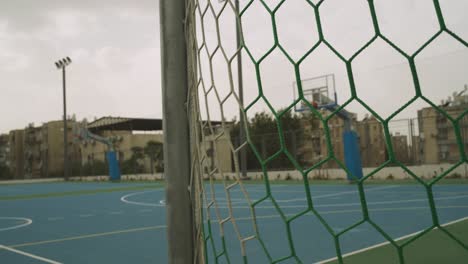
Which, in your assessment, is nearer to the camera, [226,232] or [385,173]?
[226,232]

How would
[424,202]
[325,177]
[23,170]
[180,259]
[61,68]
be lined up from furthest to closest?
[23,170] → [61,68] → [325,177] → [424,202] → [180,259]

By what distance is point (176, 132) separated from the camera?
155 cm

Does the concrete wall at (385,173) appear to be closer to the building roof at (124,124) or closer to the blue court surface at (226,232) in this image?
the blue court surface at (226,232)

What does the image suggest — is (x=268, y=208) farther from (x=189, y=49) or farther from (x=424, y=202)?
(x=189, y=49)

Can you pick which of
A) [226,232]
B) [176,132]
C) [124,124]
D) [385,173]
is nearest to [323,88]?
[385,173]

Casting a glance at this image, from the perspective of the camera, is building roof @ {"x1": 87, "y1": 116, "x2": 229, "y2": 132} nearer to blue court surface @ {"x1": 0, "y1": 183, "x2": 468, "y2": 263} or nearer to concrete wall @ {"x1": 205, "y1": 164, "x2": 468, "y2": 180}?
concrete wall @ {"x1": 205, "y1": 164, "x2": 468, "y2": 180}

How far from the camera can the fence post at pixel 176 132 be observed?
5.03 feet

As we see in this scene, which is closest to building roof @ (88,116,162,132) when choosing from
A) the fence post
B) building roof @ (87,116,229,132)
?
building roof @ (87,116,229,132)

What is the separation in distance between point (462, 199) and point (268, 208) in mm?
2895

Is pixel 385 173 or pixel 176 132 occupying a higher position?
pixel 176 132

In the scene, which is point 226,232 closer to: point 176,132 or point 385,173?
point 176,132

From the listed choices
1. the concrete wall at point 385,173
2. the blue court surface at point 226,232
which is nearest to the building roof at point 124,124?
the concrete wall at point 385,173

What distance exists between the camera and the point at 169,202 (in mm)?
1552

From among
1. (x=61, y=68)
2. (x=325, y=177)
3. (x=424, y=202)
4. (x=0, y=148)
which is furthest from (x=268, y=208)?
(x=0, y=148)
